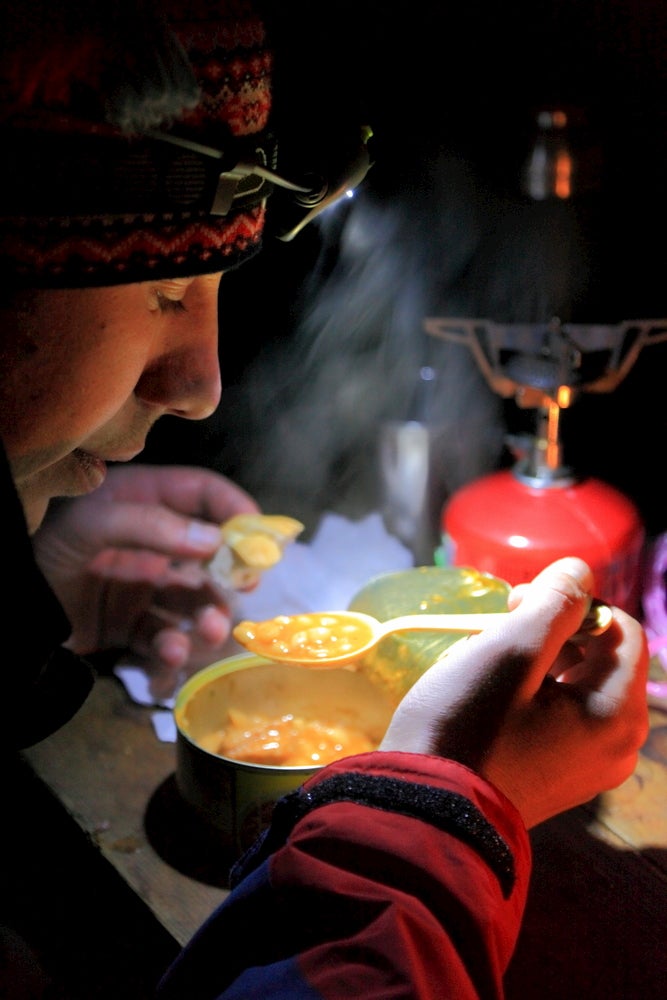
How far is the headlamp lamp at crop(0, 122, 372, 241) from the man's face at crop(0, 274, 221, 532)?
0.22ft

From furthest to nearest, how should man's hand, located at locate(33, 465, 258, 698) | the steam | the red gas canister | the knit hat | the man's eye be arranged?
the steam < man's hand, located at locate(33, 465, 258, 698) < the red gas canister < the man's eye < the knit hat

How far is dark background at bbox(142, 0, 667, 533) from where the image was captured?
1452mm

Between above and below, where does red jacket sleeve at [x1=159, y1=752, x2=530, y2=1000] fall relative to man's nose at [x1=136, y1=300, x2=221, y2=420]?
below

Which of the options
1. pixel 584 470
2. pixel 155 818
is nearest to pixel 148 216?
pixel 155 818

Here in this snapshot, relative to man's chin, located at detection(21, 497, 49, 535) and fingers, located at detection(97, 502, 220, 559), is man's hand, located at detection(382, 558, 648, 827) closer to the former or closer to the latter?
man's chin, located at detection(21, 497, 49, 535)

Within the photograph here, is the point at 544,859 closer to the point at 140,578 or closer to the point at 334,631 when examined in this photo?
the point at 334,631

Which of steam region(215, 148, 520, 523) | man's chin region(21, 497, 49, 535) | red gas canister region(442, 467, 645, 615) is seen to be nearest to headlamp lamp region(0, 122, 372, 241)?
man's chin region(21, 497, 49, 535)

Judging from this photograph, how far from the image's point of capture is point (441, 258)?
169 centimetres

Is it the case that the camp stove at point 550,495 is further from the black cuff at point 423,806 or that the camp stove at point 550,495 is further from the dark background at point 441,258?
the black cuff at point 423,806

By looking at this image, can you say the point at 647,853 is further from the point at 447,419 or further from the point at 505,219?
the point at 505,219

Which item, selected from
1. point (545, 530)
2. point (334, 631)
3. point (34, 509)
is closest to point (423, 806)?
point (334, 631)

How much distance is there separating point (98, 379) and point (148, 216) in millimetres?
134

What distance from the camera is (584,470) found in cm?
146

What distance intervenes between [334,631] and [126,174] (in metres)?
0.60
